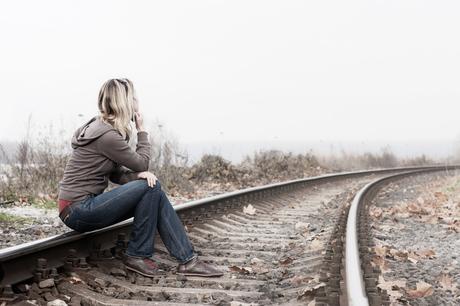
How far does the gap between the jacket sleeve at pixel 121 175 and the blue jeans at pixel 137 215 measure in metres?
0.22

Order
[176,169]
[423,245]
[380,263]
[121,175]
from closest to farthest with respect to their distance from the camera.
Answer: [121,175], [380,263], [423,245], [176,169]

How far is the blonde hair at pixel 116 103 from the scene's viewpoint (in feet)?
13.9

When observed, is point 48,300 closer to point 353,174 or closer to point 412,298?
point 412,298

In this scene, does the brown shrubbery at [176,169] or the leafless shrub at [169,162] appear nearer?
the brown shrubbery at [176,169]

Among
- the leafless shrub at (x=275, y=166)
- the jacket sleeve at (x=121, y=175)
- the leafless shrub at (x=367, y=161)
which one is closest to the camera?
the jacket sleeve at (x=121, y=175)

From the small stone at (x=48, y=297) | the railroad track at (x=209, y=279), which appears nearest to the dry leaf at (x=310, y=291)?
the railroad track at (x=209, y=279)

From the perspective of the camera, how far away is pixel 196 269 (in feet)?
14.6

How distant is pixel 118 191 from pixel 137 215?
25 centimetres

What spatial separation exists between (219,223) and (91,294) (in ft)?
11.8

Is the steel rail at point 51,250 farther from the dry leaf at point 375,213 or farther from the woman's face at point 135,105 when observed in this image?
the dry leaf at point 375,213

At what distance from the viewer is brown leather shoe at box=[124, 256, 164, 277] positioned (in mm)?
4312

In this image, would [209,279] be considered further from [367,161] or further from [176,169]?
[367,161]

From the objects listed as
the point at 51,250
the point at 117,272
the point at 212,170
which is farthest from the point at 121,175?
the point at 212,170

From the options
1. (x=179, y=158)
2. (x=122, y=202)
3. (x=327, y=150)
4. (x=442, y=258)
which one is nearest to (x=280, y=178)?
(x=179, y=158)
